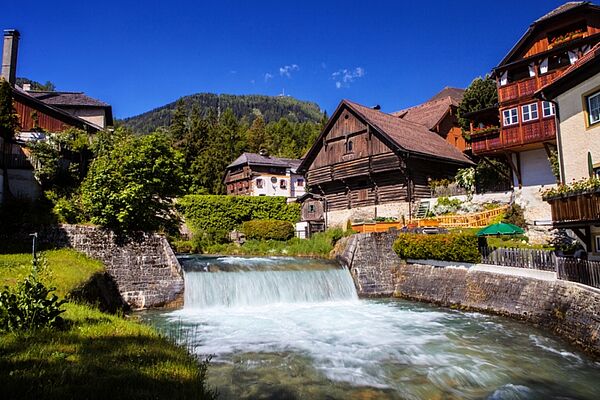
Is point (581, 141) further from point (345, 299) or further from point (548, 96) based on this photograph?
point (345, 299)

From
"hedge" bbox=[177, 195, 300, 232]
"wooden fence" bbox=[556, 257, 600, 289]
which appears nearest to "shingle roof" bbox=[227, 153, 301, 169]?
"hedge" bbox=[177, 195, 300, 232]

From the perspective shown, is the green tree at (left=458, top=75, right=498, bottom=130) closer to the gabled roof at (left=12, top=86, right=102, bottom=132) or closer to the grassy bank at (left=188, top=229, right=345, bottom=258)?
the grassy bank at (left=188, top=229, right=345, bottom=258)

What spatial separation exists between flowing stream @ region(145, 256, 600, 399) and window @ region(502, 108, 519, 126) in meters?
15.1

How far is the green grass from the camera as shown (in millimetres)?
29578

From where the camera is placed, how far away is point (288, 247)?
106 ft

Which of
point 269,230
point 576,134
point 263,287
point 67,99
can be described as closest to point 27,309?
point 263,287

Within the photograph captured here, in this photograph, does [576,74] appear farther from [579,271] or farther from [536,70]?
[536,70]

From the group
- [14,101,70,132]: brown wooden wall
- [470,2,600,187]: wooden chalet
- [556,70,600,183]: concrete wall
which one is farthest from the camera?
[14,101,70,132]: brown wooden wall

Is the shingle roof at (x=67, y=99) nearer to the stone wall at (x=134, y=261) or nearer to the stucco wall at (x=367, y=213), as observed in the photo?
the stone wall at (x=134, y=261)

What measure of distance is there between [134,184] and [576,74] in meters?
20.1

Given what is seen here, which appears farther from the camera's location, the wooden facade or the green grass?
the green grass

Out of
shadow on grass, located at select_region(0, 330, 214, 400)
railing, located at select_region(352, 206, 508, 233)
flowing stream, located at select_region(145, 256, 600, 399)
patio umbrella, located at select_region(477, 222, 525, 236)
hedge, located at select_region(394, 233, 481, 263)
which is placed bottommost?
flowing stream, located at select_region(145, 256, 600, 399)

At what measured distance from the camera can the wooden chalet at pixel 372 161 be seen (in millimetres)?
33737

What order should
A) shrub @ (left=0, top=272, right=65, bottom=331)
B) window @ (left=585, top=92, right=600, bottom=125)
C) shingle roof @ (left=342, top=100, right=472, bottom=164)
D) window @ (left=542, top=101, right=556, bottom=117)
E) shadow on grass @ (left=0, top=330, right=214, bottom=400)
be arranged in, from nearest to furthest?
shadow on grass @ (left=0, top=330, right=214, bottom=400) → shrub @ (left=0, top=272, right=65, bottom=331) → window @ (left=585, top=92, right=600, bottom=125) → window @ (left=542, top=101, right=556, bottom=117) → shingle roof @ (left=342, top=100, right=472, bottom=164)
